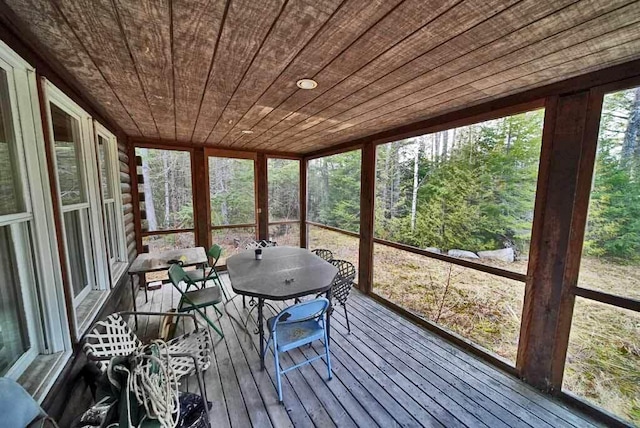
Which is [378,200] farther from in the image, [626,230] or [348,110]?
[626,230]

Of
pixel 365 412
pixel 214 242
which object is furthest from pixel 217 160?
pixel 365 412

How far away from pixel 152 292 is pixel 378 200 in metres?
3.85

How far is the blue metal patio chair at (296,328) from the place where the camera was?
176 cm

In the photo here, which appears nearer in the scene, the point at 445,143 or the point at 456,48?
the point at 456,48

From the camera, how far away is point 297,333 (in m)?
1.99

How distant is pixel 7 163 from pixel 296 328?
79.3 inches

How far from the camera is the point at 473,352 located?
7.73 feet

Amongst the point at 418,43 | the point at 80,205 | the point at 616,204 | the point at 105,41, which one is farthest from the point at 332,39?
the point at 80,205

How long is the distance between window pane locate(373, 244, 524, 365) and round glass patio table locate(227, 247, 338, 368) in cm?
124

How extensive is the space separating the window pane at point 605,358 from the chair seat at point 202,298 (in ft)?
10.0

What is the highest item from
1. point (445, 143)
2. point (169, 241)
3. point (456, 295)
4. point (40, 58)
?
point (40, 58)

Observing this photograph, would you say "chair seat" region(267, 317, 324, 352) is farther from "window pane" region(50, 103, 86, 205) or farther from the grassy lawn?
"window pane" region(50, 103, 86, 205)

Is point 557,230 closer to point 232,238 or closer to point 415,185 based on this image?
point 415,185

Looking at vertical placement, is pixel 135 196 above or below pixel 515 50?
below
